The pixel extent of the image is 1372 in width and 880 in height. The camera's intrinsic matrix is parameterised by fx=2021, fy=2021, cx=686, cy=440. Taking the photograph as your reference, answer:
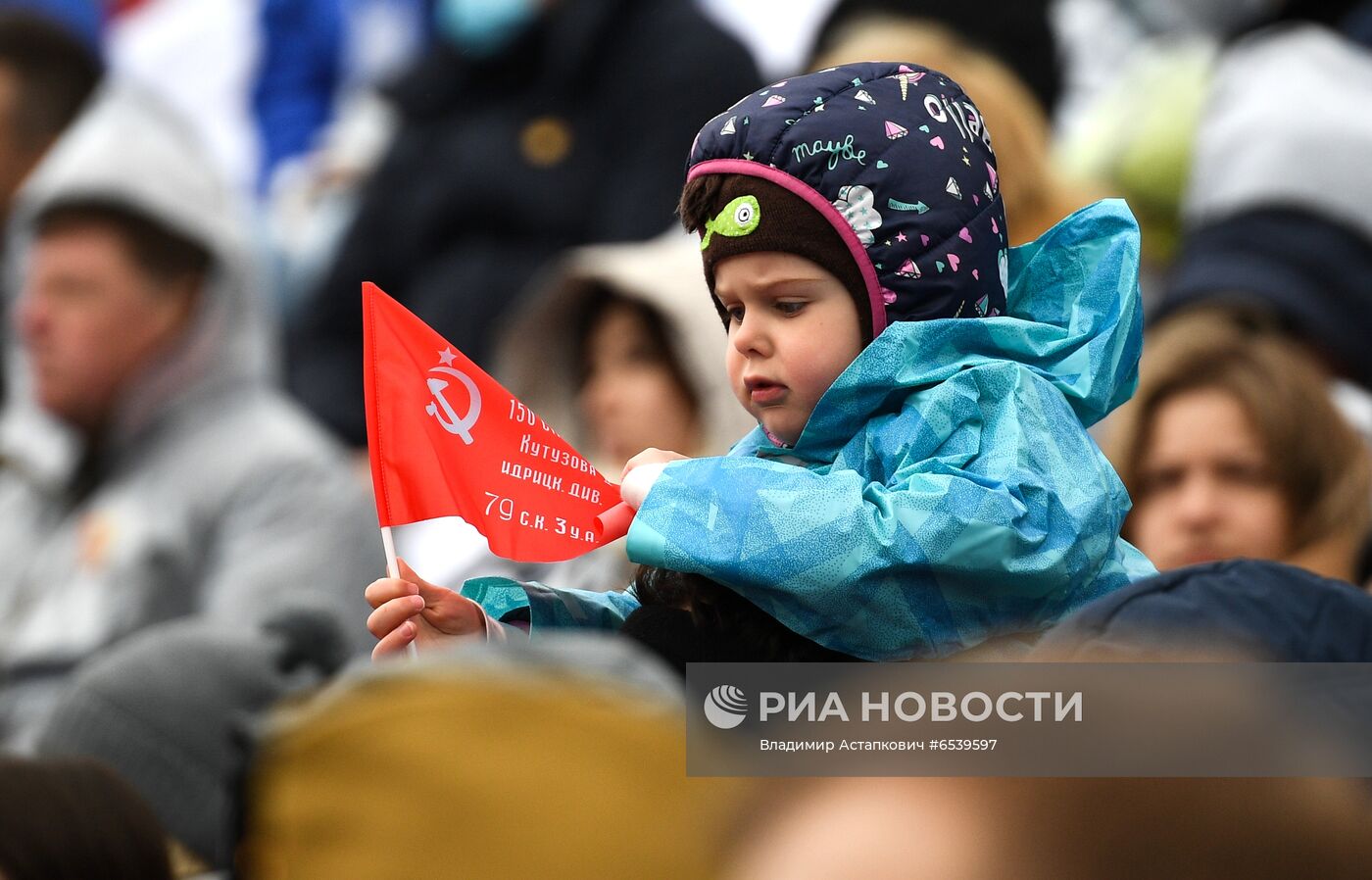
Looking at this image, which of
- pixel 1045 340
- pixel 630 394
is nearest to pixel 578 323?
pixel 630 394

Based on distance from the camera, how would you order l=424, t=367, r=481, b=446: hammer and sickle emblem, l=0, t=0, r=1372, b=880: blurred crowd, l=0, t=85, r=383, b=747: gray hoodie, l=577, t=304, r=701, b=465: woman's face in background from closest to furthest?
l=0, t=0, r=1372, b=880: blurred crowd, l=424, t=367, r=481, b=446: hammer and sickle emblem, l=577, t=304, r=701, b=465: woman's face in background, l=0, t=85, r=383, b=747: gray hoodie

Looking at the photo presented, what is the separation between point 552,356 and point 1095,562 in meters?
1.41

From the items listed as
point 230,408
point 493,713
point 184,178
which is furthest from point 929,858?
point 184,178

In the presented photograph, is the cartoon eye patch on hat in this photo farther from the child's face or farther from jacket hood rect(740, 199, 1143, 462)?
jacket hood rect(740, 199, 1143, 462)

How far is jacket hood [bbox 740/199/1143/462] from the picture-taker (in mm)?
1712

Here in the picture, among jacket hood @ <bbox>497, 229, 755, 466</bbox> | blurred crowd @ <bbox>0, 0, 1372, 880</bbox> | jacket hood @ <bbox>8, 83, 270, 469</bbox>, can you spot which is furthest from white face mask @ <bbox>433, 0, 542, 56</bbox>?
jacket hood @ <bbox>497, 229, 755, 466</bbox>

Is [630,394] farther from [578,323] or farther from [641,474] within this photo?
[641,474]

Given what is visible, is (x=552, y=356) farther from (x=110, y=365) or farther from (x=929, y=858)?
(x=929, y=858)

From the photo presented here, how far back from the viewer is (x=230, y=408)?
4.30 metres

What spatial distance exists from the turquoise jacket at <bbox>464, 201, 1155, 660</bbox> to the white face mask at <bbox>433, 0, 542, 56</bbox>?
2.69 metres

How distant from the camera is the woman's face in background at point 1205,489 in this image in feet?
9.80

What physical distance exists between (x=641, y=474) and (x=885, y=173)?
1.08 feet

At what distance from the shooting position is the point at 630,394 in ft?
9.24

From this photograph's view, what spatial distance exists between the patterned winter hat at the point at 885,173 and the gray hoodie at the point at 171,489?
188cm
